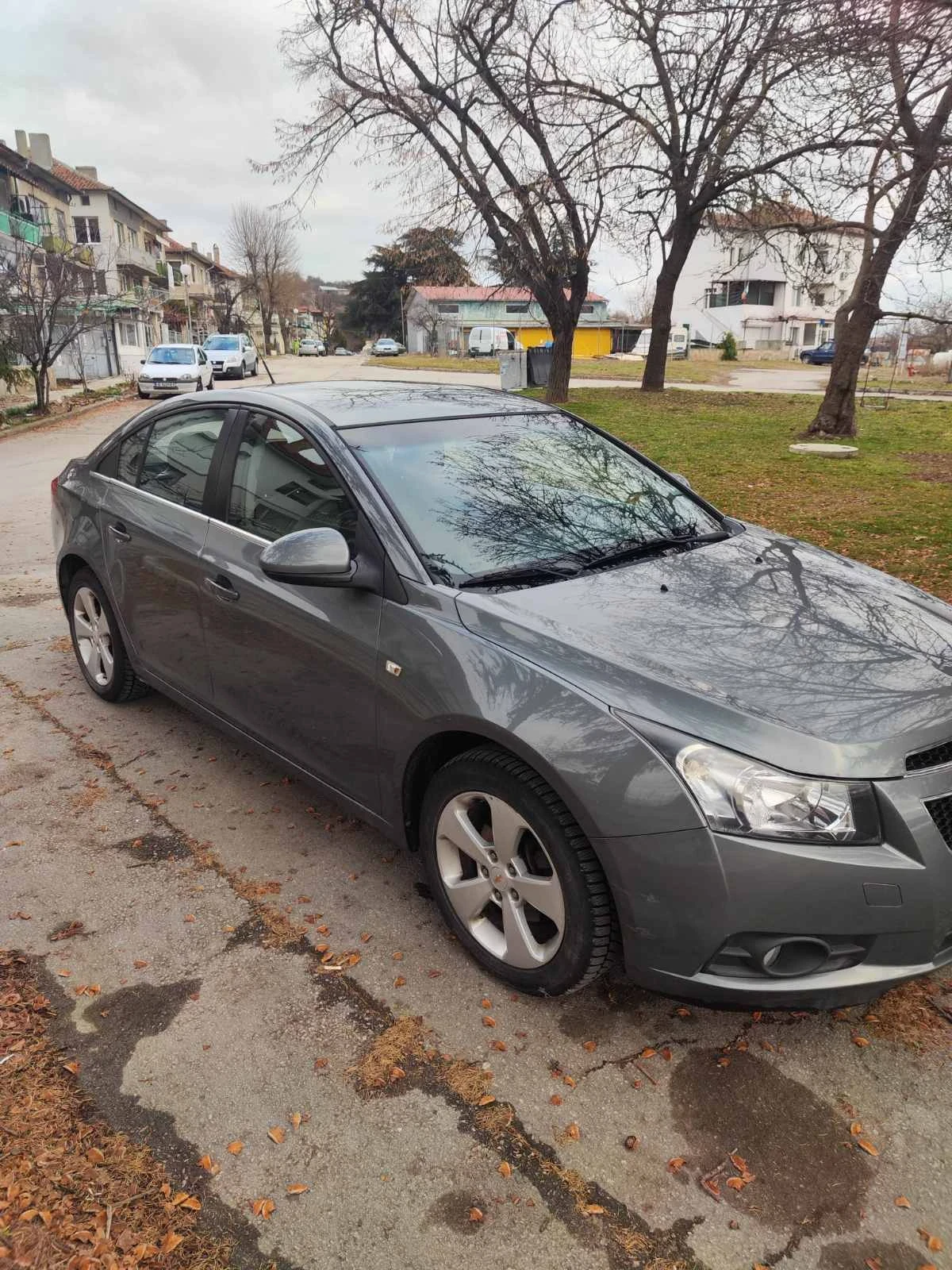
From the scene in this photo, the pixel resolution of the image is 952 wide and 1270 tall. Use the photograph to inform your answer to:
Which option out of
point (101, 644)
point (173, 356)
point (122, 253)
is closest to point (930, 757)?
point (101, 644)

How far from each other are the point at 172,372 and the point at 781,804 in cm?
2784

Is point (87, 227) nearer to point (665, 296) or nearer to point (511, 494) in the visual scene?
point (665, 296)

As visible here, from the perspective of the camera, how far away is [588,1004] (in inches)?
104

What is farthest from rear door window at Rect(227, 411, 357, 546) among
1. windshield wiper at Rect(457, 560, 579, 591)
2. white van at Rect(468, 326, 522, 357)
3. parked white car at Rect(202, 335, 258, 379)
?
white van at Rect(468, 326, 522, 357)

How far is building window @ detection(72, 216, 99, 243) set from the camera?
50.0 meters

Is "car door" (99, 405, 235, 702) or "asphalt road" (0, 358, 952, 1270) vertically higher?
"car door" (99, 405, 235, 702)

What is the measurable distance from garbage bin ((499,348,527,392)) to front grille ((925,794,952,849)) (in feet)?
75.7

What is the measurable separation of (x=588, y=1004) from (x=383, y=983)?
2.03ft

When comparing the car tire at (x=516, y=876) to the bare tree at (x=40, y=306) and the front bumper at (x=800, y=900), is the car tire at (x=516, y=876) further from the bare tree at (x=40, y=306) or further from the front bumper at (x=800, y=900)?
the bare tree at (x=40, y=306)

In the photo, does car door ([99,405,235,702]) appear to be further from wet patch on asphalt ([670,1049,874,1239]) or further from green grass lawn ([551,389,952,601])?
green grass lawn ([551,389,952,601])

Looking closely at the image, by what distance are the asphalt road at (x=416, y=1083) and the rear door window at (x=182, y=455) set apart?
145 cm

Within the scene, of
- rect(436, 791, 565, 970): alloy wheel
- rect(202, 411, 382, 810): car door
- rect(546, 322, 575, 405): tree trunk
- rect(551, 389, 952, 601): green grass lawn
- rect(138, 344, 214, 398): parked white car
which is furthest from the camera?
rect(138, 344, 214, 398): parked white car

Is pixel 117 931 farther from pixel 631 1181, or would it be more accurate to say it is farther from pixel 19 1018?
pixel 631 1181

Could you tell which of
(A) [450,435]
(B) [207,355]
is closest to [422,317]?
(B) [207,355]
